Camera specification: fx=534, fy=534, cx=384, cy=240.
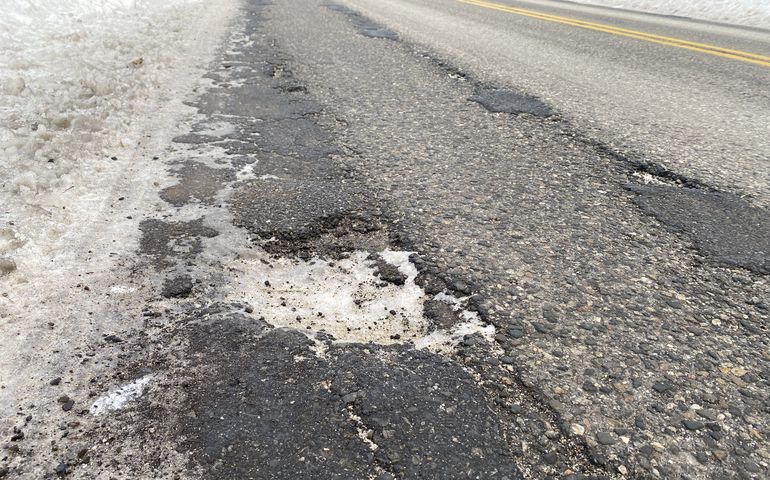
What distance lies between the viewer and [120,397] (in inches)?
61.8

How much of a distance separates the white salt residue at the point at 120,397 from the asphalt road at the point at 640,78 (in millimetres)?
3038

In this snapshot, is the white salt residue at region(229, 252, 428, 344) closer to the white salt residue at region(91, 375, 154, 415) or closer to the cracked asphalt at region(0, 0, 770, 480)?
the cracked asphalt at region(0, 0, 770, 480)

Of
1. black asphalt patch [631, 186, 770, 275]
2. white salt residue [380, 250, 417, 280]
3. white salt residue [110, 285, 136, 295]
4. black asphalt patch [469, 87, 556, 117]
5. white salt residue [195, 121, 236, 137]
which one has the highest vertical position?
black asphalt patch [631, 186, 770, 275]

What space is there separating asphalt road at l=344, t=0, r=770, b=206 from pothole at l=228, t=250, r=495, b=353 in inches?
78.3

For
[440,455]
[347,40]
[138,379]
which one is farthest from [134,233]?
[347,40]

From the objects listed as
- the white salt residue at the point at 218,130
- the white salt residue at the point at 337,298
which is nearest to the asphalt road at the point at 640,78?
the white salt residue at the point at 337,298

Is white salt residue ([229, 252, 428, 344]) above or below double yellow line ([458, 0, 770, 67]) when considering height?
below

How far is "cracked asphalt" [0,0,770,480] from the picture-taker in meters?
1.44

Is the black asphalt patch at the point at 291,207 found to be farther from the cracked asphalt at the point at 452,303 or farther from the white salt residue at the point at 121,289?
the white salt residue at the point at 121,289

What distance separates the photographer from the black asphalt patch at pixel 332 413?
138cm

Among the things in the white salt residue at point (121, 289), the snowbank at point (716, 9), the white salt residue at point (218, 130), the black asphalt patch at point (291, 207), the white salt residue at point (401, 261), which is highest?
the snowbank at point (716, 9)

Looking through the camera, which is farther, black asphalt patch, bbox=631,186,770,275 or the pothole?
black asphalt patch, bbox=631,186,770,275

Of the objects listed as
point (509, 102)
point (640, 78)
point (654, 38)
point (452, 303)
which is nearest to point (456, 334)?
point (452, 303)

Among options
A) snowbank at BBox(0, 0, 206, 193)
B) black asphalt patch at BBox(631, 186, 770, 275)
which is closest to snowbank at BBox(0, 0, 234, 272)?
snowbank at BBox(0, 0, 206, 193)
